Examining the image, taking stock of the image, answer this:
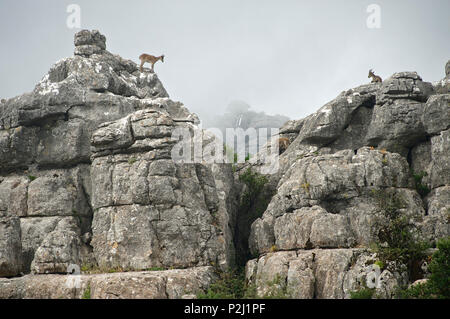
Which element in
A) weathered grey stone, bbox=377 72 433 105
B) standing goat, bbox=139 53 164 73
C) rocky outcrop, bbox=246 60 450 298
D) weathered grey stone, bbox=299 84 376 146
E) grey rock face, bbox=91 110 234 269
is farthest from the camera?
standing goat, bbox=139 53 164 73

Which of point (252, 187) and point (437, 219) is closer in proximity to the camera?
point (437, 219)

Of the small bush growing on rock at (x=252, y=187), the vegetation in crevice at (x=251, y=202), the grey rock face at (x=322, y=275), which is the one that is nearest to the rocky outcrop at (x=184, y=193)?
the grey rock face at (x=322, y=275)

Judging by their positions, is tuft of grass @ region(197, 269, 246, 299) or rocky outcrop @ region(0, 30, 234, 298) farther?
rocky outcrop @ region(0, 30, 234, 298)

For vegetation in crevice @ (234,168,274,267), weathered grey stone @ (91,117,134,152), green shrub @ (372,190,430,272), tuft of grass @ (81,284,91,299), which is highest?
weathered grey stone @ (91,117,134,152)

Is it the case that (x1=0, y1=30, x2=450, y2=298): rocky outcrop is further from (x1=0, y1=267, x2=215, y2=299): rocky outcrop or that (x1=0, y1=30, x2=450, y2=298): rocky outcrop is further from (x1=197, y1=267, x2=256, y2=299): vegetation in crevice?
(x1=197, y1=267, x2=256, y2=299): vegetation in crevice

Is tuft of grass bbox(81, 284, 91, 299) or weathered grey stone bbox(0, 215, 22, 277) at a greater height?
weathered grey stone bbox(0, 215, 22, 277)

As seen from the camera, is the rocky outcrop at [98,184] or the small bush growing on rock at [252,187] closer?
the rocky outcrop at [98,184]

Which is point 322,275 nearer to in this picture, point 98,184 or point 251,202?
point 251,202

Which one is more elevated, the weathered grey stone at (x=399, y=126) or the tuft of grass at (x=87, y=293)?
the weathered grey stone at (x=399, y=126)

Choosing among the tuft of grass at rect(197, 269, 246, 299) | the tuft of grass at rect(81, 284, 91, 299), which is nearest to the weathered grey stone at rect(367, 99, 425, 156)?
the tuft of grass at rect(197, 269, 246, 299)

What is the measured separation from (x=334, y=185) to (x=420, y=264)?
738cm

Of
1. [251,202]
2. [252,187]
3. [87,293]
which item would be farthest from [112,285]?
[252,187]

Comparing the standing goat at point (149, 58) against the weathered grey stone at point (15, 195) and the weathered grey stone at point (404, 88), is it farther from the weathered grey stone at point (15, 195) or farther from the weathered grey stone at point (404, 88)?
the weathered grey stone at point (404, 88)
